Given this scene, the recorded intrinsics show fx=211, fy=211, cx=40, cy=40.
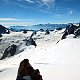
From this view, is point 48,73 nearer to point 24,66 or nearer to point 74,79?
point 74,79

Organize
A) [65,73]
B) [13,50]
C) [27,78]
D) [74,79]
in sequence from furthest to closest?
[13,50]
[65,73]
[74,79]
[27,78]

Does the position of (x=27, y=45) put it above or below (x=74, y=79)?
below

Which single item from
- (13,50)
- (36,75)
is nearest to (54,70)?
(36,75)

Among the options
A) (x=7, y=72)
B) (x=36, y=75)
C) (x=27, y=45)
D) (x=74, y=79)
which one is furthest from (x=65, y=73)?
(x=27, y=45)

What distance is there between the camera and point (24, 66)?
2339 cm

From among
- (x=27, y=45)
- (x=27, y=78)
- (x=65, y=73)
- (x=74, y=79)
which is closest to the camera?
(x=27, y=78)

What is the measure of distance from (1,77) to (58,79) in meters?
10.3

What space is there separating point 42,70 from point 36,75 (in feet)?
27.2

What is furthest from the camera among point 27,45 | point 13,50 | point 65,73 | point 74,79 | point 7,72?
point 13,50

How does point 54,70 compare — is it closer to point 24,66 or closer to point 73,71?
point 73,71

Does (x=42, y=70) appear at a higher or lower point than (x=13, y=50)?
higher

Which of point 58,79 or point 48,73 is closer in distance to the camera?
point 58,79

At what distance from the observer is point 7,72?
34250 mm

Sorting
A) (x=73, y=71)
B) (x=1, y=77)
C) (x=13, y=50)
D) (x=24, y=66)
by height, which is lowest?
(x=13, y=50)
